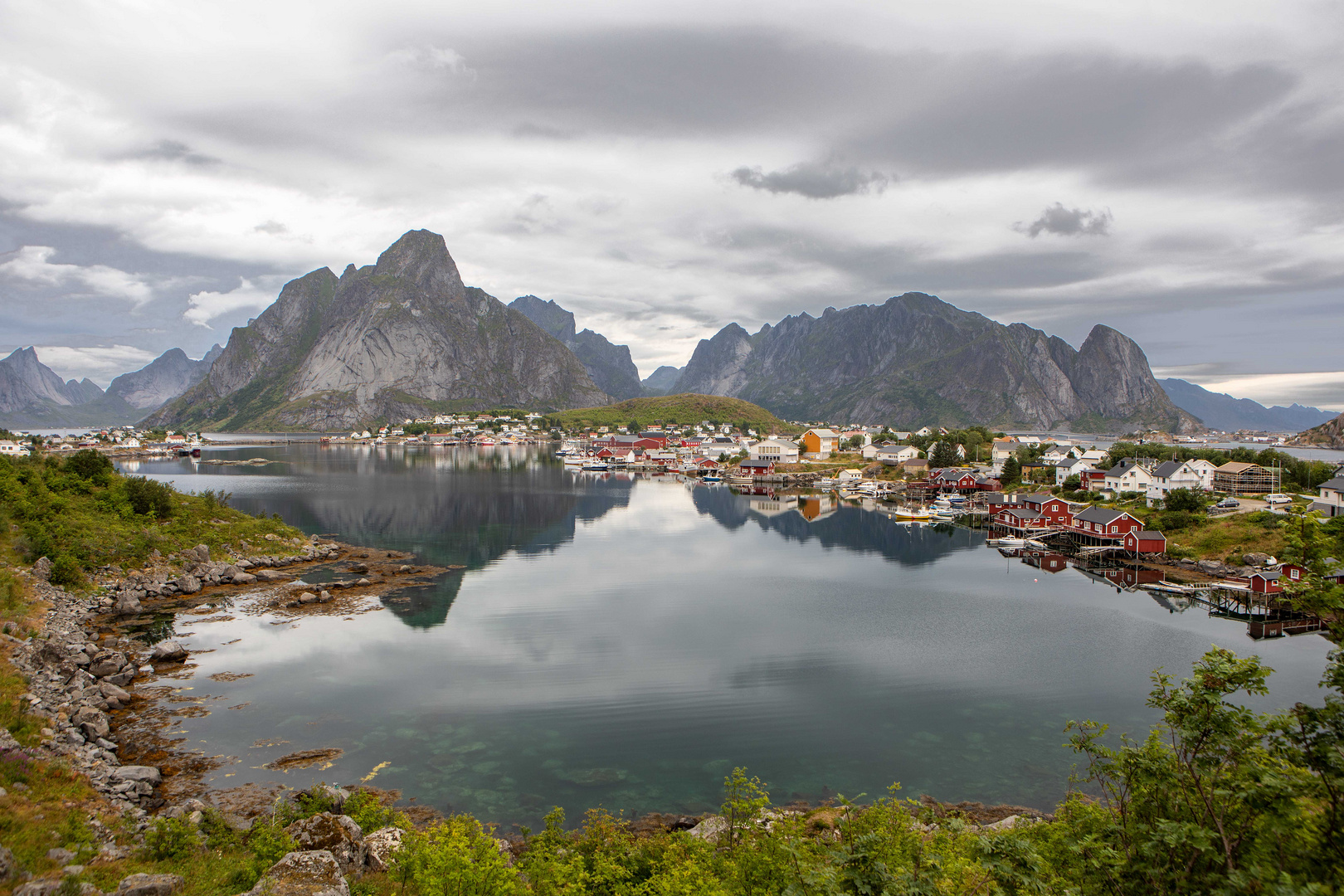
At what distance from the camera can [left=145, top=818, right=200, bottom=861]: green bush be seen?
9695mm

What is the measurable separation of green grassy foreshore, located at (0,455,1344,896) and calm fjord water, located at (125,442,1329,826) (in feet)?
5.76

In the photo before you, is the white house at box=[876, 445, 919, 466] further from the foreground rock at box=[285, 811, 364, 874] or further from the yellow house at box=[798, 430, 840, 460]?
the foreground rock at box=[285, 811, 364, 874]

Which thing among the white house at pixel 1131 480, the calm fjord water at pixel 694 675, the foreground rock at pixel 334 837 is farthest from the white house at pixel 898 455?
the foreground rock at pixel 334 837

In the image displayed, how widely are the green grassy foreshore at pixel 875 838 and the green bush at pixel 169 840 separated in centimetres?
2

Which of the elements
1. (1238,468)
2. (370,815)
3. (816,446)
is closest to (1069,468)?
(1238,468)

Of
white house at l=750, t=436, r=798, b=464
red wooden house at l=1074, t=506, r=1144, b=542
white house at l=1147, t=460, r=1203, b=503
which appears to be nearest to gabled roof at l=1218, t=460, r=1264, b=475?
white house at l=1147, t=460, r=1203, b=503

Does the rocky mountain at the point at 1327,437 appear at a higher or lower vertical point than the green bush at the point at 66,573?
higher

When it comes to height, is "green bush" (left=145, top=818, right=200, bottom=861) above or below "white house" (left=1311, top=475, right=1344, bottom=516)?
below

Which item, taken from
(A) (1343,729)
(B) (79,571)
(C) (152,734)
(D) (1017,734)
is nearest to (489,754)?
(C) (152,734)

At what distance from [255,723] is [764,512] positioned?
5004 cm

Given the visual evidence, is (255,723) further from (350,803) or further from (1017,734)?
(1017,734)

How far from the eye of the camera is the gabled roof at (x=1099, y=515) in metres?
43.0

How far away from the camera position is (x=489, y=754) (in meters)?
16.3

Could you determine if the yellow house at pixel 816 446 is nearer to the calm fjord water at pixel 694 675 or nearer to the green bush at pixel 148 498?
the calm fjord water at pixel 694 675
